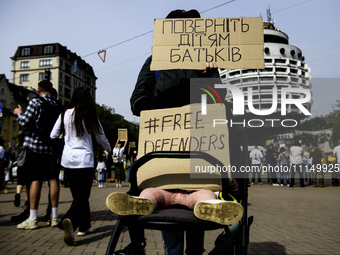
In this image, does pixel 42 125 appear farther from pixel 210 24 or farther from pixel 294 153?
pixel 294 153

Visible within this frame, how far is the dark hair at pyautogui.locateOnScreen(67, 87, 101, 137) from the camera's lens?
452cm

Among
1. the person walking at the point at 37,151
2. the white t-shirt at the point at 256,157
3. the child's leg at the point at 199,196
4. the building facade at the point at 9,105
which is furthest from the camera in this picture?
the building facade at the point at 9,105

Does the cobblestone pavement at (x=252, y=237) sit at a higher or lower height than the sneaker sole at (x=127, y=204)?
lower

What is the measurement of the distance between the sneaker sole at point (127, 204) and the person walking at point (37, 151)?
11.4ft

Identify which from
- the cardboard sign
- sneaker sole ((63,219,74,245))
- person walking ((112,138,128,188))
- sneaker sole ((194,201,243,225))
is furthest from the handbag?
person walking ((112,138,128,188))

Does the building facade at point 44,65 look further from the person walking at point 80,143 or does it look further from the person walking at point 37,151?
the person walking at point 80,143

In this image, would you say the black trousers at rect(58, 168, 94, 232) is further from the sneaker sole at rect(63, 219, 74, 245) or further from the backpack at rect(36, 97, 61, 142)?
the backpack at rect(36, 97, 61, 142)

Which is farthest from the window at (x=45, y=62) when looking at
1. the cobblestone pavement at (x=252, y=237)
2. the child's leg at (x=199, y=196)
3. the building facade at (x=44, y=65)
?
the child's leg at (x=199, y=196)

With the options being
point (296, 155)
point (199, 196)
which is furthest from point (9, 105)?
point (199, 196)

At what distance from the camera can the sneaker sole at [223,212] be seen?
1.75m

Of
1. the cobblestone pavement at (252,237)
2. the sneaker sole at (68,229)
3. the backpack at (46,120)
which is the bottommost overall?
the cobblestone pavement at (252,237)

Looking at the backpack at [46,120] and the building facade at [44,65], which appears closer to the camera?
the backpack at [46,120]

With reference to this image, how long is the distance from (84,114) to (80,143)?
0.38 metres

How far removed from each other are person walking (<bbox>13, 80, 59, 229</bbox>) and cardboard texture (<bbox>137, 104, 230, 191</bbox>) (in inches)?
120
